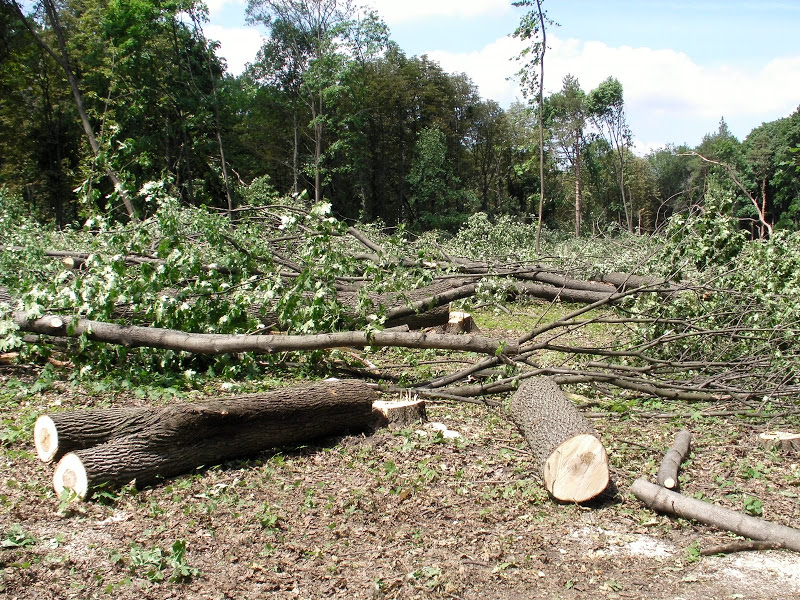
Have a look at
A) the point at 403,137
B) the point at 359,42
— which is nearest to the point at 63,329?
the point at 359,42

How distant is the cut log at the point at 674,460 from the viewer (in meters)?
3.67

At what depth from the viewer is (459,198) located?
2755 cm

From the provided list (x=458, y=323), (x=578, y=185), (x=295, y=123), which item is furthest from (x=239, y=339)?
(x=578, y=185)

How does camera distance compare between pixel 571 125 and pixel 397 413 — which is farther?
pixel 571 125

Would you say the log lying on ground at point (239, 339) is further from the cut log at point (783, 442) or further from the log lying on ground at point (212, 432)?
the cut log at point (783, 442)

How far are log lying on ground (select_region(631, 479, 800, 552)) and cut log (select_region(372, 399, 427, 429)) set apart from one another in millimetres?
1629

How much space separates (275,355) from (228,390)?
30.8 inches

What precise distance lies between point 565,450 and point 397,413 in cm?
141

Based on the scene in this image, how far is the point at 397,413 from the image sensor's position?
186 inches

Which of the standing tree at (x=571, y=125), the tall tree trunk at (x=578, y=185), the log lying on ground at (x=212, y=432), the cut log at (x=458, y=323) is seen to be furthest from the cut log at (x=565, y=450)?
the standing tree at (x=571, y=125)

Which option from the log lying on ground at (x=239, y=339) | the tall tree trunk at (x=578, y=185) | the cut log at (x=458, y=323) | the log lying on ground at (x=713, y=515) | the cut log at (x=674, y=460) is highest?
the tall tree trunk at (x=578, y=185)

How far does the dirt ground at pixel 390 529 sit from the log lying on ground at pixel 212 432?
0.29 feet

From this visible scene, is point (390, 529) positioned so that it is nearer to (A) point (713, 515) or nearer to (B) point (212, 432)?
(B) point (212, 432)

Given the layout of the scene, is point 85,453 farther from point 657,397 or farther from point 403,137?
point 403,137
